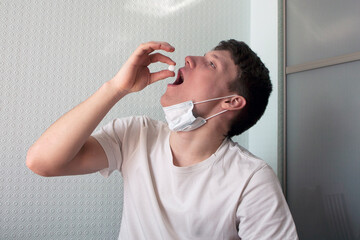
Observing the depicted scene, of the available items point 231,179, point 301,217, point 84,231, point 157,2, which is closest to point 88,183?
point 84,231

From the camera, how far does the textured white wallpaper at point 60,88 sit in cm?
117

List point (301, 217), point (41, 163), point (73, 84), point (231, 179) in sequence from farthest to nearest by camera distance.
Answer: point (301, 217)
point (73, 84)
point (231, 179)
point (41, 163)

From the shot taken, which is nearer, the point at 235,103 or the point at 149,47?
the point at 149,47

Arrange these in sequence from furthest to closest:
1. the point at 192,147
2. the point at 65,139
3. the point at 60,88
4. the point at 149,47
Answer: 1. the point at 60,88
2. the point at 192,147
3. the point at 149,47
4. the point at 65,139

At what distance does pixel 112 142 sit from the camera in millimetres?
1047

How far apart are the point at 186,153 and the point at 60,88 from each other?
66 cm

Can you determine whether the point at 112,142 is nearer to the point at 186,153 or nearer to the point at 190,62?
the point at 186,153

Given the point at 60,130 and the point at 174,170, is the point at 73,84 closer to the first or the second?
the point at 60,130

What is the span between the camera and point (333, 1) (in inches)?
52.4

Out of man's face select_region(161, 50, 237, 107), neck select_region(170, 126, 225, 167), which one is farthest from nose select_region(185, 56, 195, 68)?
neck select_region(170, 126, 225, 167)

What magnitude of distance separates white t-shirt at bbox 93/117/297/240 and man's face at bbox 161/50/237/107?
0.20m

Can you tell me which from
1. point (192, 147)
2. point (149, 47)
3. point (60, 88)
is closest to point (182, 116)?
point (192, 147)

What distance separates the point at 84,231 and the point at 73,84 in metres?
0.70

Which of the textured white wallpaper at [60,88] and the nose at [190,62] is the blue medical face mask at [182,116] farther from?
the textured white wallpaper at [60,88]
